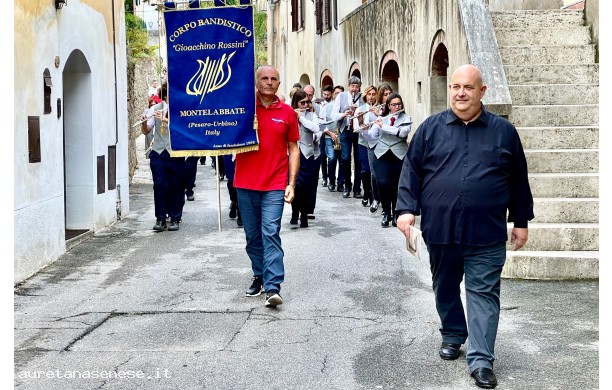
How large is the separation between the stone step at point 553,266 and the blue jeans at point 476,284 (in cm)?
293

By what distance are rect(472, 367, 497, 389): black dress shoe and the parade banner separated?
388 cm

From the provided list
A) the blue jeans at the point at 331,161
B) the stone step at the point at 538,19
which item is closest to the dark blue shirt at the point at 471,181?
the stone step at the point at 538,19

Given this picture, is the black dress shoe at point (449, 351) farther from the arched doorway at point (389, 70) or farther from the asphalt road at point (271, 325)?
the arched doorway at point (389, 70)

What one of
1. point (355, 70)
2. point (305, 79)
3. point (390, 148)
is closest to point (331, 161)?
point (390, 148)

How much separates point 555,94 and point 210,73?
14.9ft

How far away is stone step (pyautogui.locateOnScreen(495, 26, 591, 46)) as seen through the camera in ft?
43.2

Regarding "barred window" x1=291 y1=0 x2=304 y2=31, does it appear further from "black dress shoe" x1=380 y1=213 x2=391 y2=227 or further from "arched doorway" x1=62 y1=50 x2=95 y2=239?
"arched doorway" x1=62 y1=50 x2=95 y2=239

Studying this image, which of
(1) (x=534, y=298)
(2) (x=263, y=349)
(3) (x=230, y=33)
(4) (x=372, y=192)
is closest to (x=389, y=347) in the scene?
(2) (x=263, y=349)

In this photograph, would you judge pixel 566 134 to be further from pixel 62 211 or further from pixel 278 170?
pixel 62 211

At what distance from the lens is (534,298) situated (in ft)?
27.3

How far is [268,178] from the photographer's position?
8.36m

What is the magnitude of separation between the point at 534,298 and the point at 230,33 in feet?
12.6

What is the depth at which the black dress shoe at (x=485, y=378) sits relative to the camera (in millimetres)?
5836

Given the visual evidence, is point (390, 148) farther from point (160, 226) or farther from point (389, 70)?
point (389, 70)
